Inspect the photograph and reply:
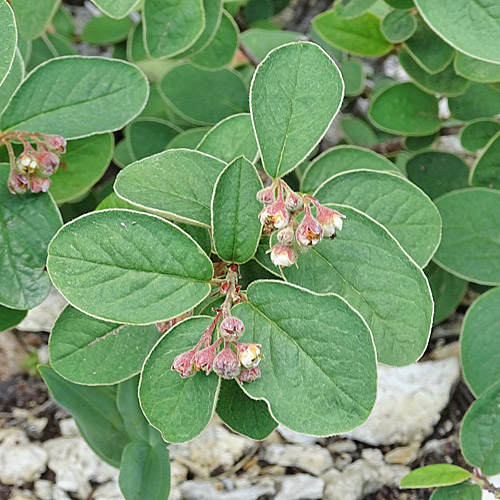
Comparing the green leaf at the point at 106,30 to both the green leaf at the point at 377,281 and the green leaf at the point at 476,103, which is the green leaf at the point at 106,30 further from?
the green leaf at the point at 377,281

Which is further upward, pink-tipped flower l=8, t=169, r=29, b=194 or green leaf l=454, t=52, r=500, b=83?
green leaf l=454, t=52, r=500, b=83

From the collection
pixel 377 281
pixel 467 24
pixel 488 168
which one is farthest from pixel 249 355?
pixel 488 168

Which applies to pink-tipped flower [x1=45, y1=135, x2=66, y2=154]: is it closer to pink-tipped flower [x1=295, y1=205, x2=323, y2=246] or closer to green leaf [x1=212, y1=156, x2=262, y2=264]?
green leaf [x1=212, y1=156, x2=262, y2=264]

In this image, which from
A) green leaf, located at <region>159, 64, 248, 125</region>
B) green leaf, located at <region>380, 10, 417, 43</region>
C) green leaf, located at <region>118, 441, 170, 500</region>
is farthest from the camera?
green leaf, located at <region>159, 64, 248, 125</region>

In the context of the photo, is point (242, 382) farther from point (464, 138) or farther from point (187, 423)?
point (464, 138)

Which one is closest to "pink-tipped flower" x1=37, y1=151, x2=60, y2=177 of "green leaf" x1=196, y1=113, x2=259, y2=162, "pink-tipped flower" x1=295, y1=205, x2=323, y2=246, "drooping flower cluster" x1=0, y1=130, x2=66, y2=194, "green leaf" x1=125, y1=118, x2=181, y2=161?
"drooping flower cluster" x1=0, y1=130, x2=66, y2=194

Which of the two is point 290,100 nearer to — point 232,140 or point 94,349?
point 232,140

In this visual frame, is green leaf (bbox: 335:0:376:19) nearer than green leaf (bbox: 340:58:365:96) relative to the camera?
Yes

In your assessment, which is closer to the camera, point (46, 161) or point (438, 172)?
point (46, 161)
